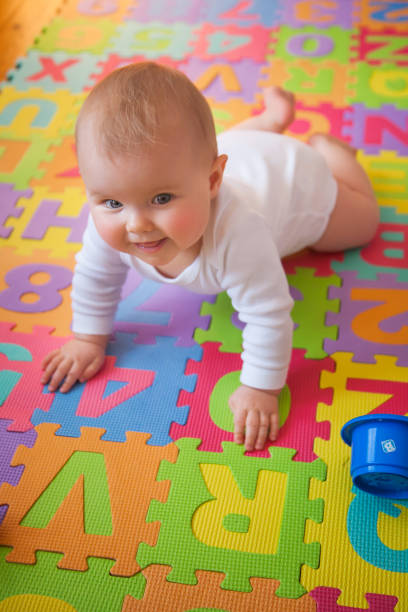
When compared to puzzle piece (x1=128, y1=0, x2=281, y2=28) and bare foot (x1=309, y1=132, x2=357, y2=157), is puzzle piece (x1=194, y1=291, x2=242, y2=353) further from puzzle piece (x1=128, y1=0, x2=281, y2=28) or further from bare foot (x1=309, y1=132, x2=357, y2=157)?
puzzle piece (x1=128, y1=0, x2=281, y2=28)

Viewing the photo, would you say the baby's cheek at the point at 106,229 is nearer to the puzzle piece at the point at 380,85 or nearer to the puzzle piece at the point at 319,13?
the puzzle piece at the point at 380,85

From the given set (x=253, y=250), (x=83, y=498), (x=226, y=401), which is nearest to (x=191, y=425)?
(x=226, y=401)

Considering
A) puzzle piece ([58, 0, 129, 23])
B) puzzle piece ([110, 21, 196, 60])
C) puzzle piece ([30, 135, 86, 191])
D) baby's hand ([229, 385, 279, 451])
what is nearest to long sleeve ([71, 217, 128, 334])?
baby's hand ([229, 385, 279, 451])

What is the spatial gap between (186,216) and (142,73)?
0.19 m

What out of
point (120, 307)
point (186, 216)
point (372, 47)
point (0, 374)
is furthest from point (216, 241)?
point (372, 47)

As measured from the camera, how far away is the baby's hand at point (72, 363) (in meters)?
1.07

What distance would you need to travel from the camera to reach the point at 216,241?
3.06ft

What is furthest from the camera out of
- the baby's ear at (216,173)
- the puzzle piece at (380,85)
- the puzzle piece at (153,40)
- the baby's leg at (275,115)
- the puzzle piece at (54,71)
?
the puzzle piece at (153,40)

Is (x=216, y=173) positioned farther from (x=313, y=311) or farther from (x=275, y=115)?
(x=275, y=115)

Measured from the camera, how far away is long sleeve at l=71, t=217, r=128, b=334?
1051 millimetres

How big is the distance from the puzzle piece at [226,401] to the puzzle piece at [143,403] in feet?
0.06

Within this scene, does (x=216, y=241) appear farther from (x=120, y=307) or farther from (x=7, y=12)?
(x=7, y=12)

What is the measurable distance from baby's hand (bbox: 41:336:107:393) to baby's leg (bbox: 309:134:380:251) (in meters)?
0.51

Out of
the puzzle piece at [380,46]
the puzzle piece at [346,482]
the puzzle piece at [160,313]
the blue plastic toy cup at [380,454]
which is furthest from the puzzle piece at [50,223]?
the puzzle piece at [380,46]
